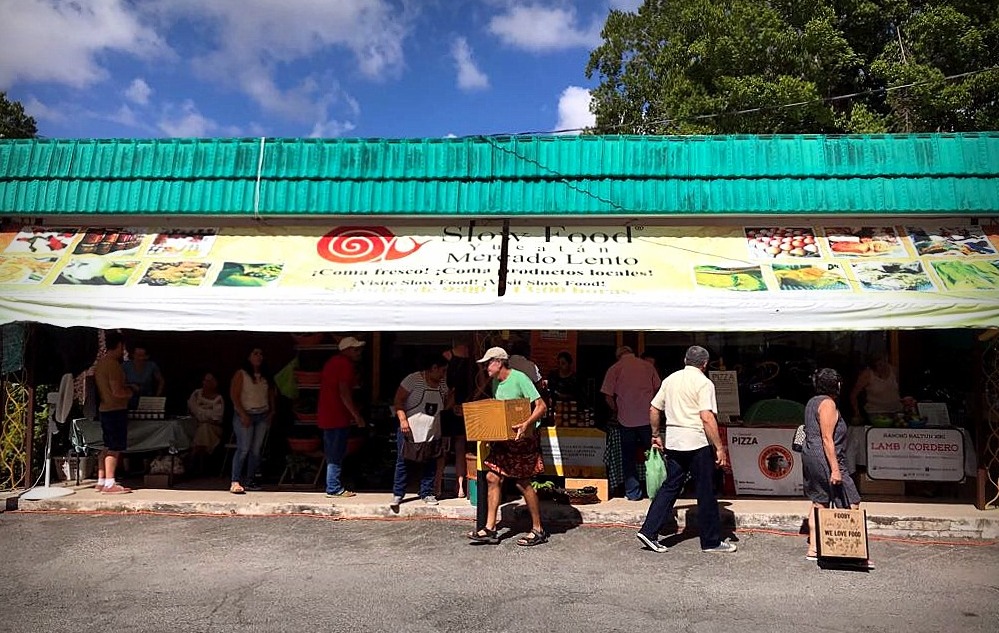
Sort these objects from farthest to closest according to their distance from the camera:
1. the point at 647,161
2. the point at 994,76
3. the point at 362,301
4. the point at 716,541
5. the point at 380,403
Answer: the point at 994,76 → the point at 380,403 → the point at 647,161 → the point at 362,301 → the point at 716,541

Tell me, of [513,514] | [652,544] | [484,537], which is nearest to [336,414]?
[513,514]

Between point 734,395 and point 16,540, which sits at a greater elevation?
point 734,395

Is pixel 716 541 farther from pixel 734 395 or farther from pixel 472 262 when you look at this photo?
pixel 472 262

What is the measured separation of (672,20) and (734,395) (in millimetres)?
18440

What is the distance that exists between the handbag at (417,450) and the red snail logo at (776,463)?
3.53m

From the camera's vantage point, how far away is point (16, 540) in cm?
676

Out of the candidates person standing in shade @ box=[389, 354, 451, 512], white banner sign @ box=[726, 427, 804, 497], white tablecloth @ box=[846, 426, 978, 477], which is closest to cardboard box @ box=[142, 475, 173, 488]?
person standing in shade @ box=[389, 354, 451, 512]

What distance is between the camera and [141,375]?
9641mm

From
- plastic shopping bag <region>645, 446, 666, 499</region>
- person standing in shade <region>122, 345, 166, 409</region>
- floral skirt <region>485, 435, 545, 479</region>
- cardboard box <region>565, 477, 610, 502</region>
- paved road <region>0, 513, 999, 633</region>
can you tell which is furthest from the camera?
person standing in shade <region>122, 345, 166, 409</region>

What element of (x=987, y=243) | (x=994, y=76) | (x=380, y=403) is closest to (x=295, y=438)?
(x=380, y=403)

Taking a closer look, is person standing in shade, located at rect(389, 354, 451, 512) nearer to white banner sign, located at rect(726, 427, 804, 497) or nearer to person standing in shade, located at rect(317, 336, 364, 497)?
person standing in shade, located at rect(317, 336, 364, 497)

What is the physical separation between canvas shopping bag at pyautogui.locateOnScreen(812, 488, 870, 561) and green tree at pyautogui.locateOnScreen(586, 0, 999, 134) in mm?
15061

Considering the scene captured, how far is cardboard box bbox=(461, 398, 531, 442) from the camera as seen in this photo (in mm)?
6371

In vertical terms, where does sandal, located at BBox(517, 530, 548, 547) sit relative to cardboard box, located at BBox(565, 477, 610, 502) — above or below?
below
